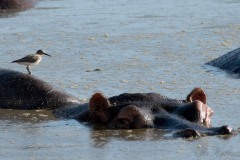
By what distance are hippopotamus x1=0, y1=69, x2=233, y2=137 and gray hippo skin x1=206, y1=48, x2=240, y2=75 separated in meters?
2.74

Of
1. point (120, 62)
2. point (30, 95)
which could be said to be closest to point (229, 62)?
point (120, 62)

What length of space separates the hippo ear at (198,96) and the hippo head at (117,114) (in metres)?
0.58

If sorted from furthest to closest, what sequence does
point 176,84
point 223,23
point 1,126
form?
point 223,23
point 176,84
point 1,126

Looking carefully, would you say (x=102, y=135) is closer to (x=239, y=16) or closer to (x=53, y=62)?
(x=53, y=62)

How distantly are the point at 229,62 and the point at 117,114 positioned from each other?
3.86 metres

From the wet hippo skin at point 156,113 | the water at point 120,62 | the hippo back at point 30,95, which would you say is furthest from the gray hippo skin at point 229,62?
the wet hippo skin at point 156,113

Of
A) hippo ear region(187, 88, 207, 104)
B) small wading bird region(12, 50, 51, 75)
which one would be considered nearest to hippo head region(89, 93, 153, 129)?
hippo ear region(187, 88, 207, 104)

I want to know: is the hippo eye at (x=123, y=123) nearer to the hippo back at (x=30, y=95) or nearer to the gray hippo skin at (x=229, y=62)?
the hippo back at (x=30, y=95)

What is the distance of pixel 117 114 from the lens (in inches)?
290

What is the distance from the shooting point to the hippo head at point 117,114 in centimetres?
720

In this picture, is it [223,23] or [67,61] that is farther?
[223,23]

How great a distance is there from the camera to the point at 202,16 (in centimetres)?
1592

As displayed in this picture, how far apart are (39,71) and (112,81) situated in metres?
1.28

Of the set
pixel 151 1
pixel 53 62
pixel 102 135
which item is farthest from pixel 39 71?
pixel 151 1
